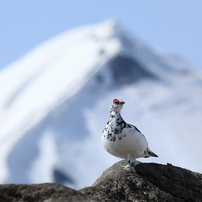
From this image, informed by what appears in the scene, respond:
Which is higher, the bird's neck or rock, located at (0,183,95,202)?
the bird's neck

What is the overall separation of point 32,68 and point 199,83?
41743mm

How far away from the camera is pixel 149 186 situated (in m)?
9.34

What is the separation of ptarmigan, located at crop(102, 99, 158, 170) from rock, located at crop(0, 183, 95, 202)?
2689mm

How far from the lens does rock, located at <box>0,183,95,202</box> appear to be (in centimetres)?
716

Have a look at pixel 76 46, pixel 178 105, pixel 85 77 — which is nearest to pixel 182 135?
pixel 178 105

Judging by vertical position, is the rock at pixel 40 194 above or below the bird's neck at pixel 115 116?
below

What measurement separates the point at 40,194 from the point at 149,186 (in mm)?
2697

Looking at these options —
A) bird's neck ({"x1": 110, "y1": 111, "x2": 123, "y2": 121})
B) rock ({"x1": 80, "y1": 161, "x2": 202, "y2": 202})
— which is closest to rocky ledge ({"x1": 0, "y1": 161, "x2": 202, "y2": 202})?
rock ({"x1": 80, "y1": 161, "x2": 202, "y2": 202})

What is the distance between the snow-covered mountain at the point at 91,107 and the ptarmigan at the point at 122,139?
44.2 m

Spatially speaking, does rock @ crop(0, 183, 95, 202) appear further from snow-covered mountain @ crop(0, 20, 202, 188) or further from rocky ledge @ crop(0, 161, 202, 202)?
snow-covered mountain @ crop(0, 20, 202, 188)

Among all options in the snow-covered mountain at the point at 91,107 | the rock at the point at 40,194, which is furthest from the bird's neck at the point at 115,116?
the snow-covered mountain at the point at 91,107

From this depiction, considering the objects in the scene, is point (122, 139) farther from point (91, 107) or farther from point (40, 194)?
point (91, 107)

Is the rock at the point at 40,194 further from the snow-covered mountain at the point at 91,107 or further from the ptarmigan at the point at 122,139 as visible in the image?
the snow-covered mountain at the point at 91,107

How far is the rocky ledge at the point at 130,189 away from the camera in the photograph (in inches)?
289
